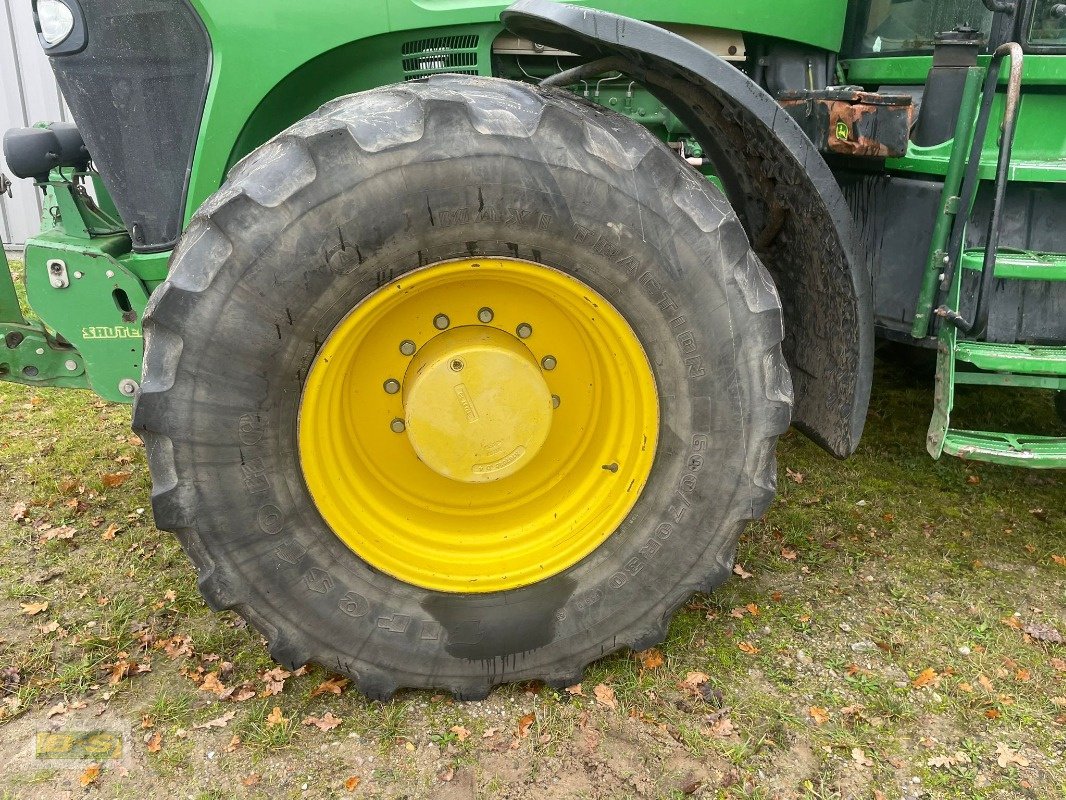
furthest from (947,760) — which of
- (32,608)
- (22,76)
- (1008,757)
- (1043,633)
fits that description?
(22,76)

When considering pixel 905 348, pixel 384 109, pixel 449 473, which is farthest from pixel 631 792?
pixel 905 348

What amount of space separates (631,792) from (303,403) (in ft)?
4.24

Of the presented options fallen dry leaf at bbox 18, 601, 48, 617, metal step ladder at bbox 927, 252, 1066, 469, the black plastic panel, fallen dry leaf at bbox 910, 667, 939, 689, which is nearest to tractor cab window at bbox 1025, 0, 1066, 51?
metal step ladder at bbox 927, 252, 1066, 469

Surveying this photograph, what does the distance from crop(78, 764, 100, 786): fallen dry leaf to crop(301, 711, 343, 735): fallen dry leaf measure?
53cm

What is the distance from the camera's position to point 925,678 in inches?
99.7

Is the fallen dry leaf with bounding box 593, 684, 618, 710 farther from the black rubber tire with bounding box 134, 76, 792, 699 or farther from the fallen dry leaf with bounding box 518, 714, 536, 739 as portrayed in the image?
the fallen dry leaf with bounding box 518, 714, 536, 739

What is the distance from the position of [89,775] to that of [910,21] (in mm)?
3302

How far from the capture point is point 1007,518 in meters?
3.42

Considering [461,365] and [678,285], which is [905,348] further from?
[461,365]

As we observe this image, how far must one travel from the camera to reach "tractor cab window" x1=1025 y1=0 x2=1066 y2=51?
2453 millimetres

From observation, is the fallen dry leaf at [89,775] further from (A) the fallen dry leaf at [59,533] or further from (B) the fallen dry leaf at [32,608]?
(A) the fallen dry leaf at [59,533]

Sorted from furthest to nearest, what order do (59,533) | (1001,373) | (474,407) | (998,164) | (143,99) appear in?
(59,533)
(1001,373)
(143,99)
(998,164)
(474,407)

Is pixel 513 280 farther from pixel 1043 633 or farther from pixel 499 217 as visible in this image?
pixel 1043 633

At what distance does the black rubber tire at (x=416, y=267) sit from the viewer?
1984 millimetres
